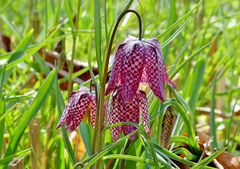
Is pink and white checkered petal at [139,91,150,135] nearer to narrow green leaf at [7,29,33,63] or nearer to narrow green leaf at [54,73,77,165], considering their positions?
narrow green leaf at [54,73,77,165]

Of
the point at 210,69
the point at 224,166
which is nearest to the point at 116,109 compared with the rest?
the point at 224,166

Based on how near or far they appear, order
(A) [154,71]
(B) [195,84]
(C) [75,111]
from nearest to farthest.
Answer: (A) [154,71], (C) [75,111], (B) [195,84]

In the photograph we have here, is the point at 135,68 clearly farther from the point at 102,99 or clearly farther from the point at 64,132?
the point at 64,132

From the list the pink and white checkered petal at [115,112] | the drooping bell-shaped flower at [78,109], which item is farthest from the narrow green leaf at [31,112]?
the pink and white checkered petal at [115,112]

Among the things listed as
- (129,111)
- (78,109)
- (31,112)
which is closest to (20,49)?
(31,112)

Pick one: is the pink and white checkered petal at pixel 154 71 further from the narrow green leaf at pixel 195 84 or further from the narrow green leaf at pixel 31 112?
the narrow green leaf at pixel 195 84

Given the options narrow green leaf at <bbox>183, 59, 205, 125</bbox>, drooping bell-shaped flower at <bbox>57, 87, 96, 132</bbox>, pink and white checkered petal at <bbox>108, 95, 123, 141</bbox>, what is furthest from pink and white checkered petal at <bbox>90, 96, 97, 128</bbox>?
narrow green leaf at <bbox>183, 59, 205, 125</bbox>

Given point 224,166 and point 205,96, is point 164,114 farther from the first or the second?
point 205,96
